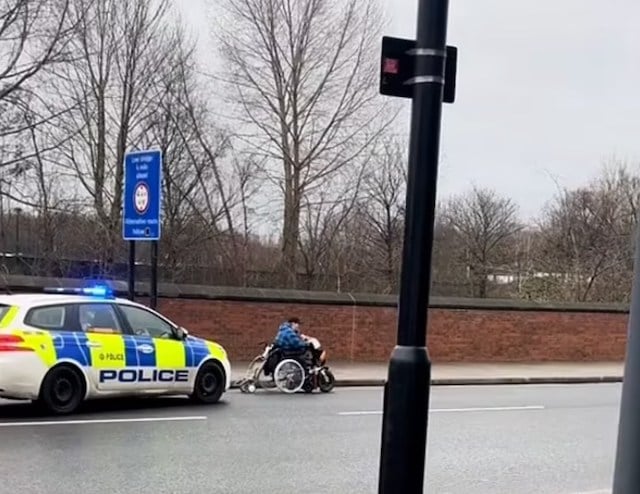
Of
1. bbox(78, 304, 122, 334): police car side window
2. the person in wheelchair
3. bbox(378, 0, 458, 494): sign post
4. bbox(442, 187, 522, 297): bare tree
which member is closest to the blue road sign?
the person in wheelchair

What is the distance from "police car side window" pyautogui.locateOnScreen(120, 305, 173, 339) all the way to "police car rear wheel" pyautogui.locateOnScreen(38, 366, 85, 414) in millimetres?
1138

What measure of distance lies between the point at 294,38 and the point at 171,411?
20.3 metres

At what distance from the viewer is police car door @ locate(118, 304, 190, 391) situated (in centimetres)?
1186

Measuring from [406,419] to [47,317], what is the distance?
809 centimetres

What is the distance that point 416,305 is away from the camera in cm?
388

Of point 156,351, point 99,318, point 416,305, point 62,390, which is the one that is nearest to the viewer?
point 416,305

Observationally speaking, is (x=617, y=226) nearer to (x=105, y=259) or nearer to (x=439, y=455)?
(x=105, y=259)

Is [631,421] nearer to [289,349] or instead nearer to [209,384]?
[209,384]

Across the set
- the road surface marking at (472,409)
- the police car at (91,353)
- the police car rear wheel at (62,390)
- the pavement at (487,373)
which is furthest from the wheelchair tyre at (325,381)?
the police car rear wheel at (62,390)

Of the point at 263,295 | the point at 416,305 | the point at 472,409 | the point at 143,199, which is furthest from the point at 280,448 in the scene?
the point at 263,295

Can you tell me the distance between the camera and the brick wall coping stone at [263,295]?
16.8m

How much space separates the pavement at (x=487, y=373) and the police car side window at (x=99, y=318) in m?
4.25

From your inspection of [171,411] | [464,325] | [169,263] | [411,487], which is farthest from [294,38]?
[411,487]

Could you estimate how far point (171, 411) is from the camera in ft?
39.0
